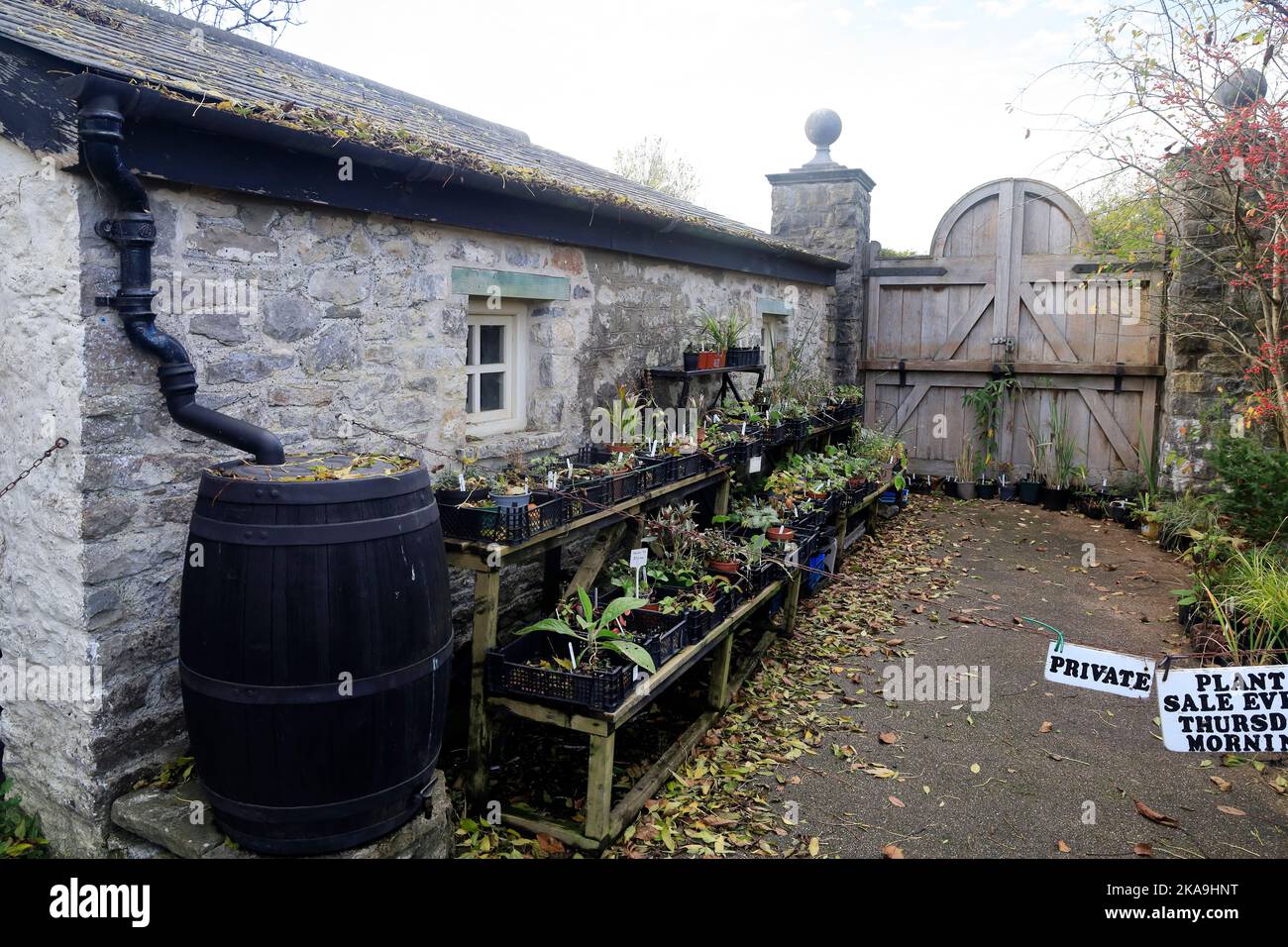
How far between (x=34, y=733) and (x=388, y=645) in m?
1.52

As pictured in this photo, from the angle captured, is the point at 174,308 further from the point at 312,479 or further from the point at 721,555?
the point at 721,555

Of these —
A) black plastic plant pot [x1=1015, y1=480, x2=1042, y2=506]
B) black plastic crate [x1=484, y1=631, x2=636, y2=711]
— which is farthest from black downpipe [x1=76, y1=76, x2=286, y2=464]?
black plastic plant pot [x1=1015, y1=480, x2=1042, y2=506]

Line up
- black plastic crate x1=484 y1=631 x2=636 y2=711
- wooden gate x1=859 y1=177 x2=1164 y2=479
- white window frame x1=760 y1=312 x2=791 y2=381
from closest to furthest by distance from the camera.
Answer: black plastic crate x1=484 y1=631 x2=636 y2=711 < white window frame x1=760 y1=312 x2=791 y2=381 < wooden gate x1=859 y1=177 x2=1164 y2=479

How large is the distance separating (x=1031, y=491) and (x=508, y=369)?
7.15 m

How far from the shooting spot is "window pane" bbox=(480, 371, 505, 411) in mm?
5199

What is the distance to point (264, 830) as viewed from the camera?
2.97 meters

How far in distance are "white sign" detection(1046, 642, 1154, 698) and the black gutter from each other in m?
3.22

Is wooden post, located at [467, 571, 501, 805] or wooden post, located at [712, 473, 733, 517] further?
wooden post, located at [712, 473, 733, 517]

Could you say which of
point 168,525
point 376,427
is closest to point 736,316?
point 376,427

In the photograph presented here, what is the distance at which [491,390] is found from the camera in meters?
5.27

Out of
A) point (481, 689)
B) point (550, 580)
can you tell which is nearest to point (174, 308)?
point (481, 689)

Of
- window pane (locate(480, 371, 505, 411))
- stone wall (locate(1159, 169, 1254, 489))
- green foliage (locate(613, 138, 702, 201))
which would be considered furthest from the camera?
green foliage (locate(613, 138, 702, 201))

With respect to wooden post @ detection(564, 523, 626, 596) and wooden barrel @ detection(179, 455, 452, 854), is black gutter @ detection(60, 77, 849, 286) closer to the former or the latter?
wooden barrel @ detection(179, 455, 452, 854)

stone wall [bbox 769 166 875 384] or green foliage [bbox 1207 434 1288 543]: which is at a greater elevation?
stone wall [bbox 769 166 875 384]
